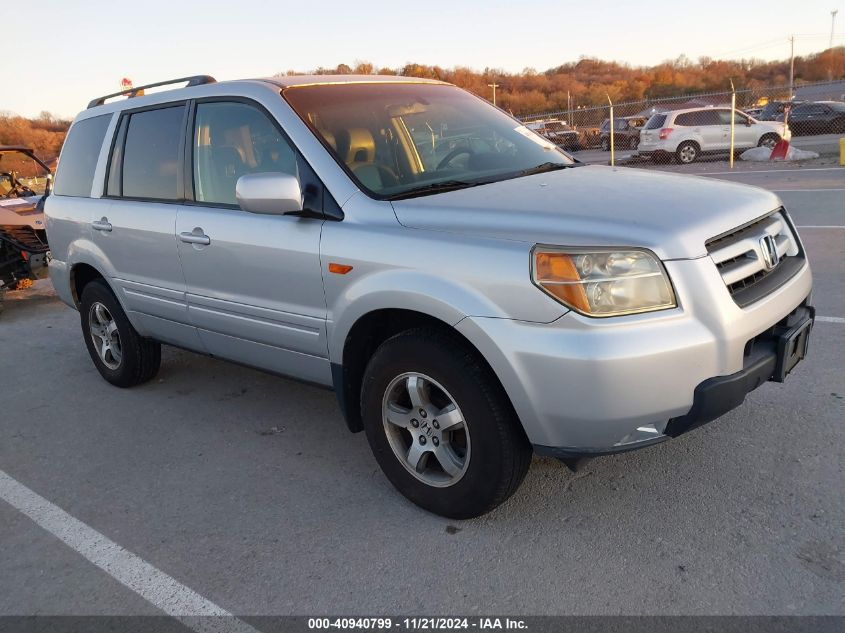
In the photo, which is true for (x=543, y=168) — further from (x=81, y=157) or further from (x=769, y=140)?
(x=769, y=140)

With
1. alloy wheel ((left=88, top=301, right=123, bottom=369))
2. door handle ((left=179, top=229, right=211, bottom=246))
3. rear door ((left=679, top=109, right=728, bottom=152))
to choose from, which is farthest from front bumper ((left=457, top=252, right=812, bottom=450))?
rear door ((left=679, top=109, right=728, bottom=152))

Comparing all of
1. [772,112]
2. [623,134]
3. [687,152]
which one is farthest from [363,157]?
[772,112]

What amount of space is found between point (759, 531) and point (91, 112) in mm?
4737

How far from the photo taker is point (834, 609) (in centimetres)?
233

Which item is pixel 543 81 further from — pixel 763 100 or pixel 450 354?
pixel 450 354

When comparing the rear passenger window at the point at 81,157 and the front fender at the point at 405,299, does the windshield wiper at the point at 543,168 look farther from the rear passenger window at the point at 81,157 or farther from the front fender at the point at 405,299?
the rear passenger window at the point at 81,157

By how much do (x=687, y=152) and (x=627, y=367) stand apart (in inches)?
735

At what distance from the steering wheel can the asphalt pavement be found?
59.5 inches

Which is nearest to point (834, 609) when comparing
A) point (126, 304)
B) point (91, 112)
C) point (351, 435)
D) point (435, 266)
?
point (435, 266)

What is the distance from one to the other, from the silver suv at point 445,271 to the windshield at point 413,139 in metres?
0.01

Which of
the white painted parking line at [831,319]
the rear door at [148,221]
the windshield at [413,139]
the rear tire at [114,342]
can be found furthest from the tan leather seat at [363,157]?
the white painted parking line at [831,319]

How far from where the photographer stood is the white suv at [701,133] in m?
19.1

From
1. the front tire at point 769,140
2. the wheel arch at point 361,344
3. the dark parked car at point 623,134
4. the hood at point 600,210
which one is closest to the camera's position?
the hood at point 600,210

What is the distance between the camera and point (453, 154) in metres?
3.63
